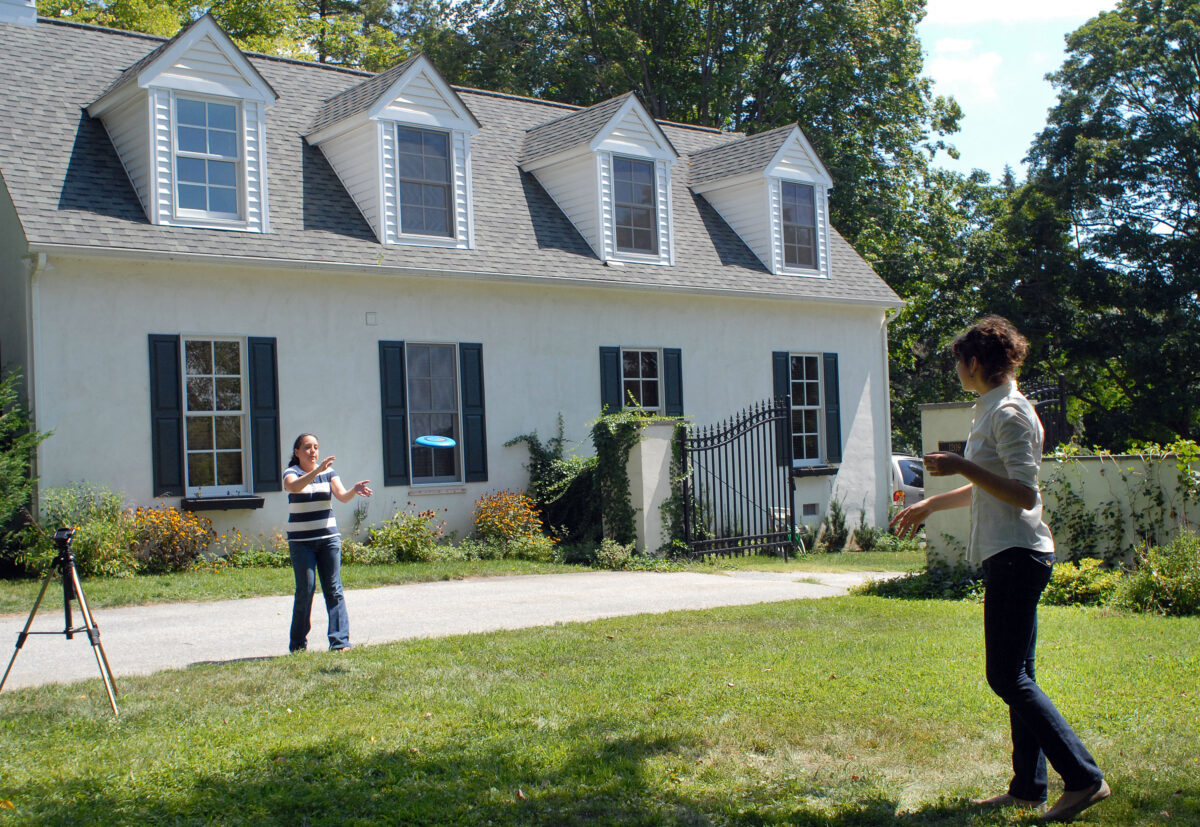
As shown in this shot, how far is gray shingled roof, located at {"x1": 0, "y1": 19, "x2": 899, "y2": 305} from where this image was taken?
1301 cm

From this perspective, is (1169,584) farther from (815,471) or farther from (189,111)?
(189,111)

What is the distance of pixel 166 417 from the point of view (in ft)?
43.4

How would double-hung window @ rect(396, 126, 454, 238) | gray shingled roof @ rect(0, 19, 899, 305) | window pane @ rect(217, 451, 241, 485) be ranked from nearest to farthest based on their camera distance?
gray shingled roof @ rect(0, 19, 899, 305) < window pane @ rect(217, 451, 241, 485) < double-hung window @ rect(396, 126, 454, 238)

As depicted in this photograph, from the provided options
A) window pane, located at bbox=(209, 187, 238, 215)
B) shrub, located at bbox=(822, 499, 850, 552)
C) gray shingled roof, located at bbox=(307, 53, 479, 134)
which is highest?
gray shingled roof, located at bbox=(307, 53, 479, 134)

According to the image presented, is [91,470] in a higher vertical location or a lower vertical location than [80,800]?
higher

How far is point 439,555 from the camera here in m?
14.1

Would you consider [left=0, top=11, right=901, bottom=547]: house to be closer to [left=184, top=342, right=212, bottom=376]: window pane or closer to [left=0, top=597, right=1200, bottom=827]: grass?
[left=184, top=342, right=212, bottom=376]: window pane

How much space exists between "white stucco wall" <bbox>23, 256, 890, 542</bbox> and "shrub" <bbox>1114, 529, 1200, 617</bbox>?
859 cm

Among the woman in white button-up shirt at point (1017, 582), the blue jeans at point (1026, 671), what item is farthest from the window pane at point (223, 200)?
the blue jeans at point (1026, 671)

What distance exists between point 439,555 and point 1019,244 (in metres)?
21.2

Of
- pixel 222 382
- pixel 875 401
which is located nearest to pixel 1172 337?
pixel 875 401

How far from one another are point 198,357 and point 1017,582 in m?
11.5

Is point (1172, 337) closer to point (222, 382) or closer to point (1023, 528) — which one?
point (222, 382)

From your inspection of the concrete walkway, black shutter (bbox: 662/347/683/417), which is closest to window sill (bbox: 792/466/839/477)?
black shutter (bbox: 662/347/683/417)
